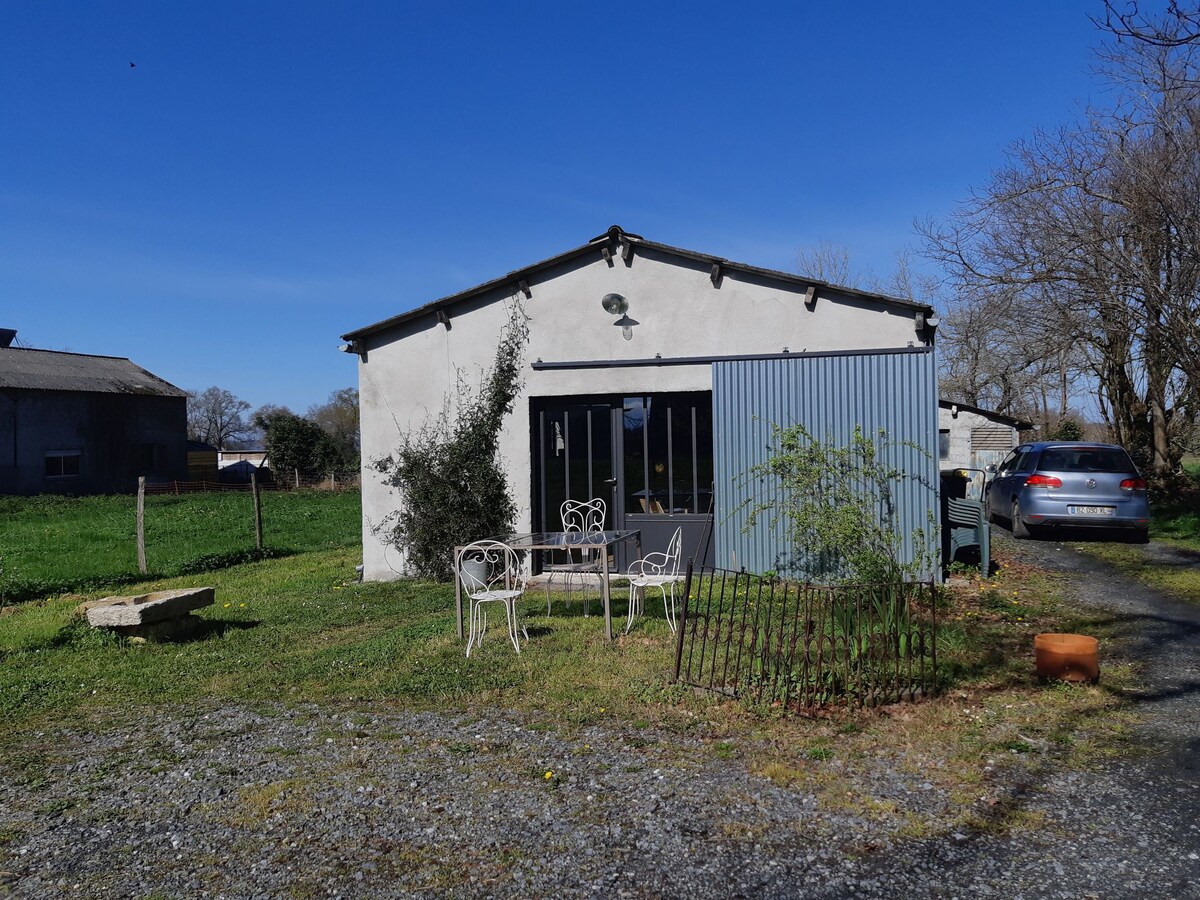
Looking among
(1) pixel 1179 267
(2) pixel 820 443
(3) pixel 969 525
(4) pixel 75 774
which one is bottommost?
(4) pixel 75 774

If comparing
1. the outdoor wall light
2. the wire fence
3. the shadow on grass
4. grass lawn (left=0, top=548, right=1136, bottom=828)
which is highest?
the outdoor wall light

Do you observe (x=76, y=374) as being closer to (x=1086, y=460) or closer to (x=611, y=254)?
(x=611, y=254)

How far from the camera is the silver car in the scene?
12.5 m

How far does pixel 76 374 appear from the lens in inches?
1305

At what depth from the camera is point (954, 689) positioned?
564cm

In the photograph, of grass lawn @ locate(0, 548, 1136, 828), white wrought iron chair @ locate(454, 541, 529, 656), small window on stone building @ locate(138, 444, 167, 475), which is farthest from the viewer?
small window on stone building @ locate(138, 444, 167, 475)

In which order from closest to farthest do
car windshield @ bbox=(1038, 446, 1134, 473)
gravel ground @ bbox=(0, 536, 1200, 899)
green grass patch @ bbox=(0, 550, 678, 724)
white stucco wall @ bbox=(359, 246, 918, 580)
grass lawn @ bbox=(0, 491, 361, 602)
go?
gravel ground @ bbox=(0, 536, 1200, 899)
green grass patch @ bbox=(0, 550, 678, 724)
white stucco wall @ bbox=(359, 246, 918, 580)
grass lawn @ bbox=(0, 491, 361, 602)
car windshield @ bbox=(1038, 446, 1134, 473)

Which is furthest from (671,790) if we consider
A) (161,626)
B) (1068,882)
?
(161,626)

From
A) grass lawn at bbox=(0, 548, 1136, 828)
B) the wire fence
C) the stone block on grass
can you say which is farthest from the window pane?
the wire fence

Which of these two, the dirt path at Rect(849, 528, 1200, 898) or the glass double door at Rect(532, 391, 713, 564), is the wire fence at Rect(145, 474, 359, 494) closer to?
the glass double door at Rect(532, 391, 713, 564)

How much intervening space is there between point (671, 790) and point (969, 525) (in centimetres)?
709

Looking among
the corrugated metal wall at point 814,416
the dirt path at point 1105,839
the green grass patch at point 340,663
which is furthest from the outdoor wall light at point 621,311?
the dirt path at point 1105,839

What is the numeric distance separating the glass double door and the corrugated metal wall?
34 centimetres

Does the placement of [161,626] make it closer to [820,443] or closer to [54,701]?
[54,701]
